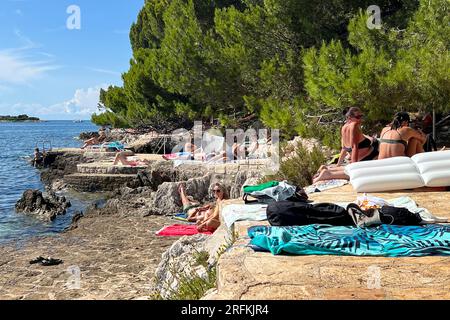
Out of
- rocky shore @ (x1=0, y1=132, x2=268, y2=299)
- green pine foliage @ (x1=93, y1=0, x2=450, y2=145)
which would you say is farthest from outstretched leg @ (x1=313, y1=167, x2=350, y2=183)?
green pine foliage @ (x1=93, y1=0, x2=450, y2=145)

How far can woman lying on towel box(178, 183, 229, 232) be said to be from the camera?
899cm

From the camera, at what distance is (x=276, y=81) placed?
17.0 meters

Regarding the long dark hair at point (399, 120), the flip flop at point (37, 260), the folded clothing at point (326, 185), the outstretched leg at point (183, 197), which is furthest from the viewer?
the outstretched leg at point (183, 197)

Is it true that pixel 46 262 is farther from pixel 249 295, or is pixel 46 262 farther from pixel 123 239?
pixel 249 295

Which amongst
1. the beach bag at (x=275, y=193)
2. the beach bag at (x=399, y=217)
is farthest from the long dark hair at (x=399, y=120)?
the beach bag at (x=399, y=217)

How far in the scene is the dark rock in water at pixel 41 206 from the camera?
15453 mm

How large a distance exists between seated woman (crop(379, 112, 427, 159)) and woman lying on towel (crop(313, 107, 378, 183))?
0.48 metres

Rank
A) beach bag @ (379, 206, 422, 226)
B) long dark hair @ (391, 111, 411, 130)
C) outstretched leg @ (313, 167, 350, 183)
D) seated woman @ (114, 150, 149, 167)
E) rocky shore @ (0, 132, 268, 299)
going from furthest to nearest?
seated woman @ (114, 150, 149, 167)
outstretched leg @ (313, 167, 350, 183)
long dark hair @ (391, 111, 411, 130)
rocky shore @ (0, 132, 268, 299)
beach bag @ (379, 206, 422, 226)

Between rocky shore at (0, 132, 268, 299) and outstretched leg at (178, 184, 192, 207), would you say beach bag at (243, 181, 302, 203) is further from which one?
outstretched leg at (178, 184, 192, 207)

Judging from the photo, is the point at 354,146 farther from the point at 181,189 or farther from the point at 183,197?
the point at 181,189

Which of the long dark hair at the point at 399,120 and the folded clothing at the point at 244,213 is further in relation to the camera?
the long dark hair at the point at 399,120

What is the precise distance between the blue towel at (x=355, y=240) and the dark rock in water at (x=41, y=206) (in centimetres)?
1253

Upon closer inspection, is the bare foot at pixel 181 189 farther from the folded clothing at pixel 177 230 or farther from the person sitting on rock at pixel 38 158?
the person sitting on rock at pixel 38 158
